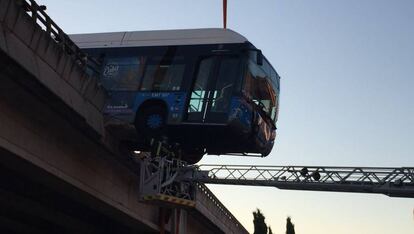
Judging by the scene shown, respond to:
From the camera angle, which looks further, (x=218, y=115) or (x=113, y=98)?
(x=113, y=98)

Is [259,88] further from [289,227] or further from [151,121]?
[289,227]

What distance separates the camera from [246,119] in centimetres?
1664

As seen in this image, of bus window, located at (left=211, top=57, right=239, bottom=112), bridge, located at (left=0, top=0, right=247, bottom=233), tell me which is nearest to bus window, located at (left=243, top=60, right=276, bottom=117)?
bus window, located at (left=211, top=57, right=239, bottom=112)

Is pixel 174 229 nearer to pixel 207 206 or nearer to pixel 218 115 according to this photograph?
pixel 207 206

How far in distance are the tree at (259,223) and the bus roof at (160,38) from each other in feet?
85.0

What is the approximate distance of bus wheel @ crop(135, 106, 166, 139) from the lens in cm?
1686

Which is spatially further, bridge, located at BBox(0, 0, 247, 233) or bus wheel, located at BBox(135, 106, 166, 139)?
bus wheel, located at BBox(135, 106, 166, 139)

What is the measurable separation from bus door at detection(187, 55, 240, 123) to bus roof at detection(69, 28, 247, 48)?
74 cm

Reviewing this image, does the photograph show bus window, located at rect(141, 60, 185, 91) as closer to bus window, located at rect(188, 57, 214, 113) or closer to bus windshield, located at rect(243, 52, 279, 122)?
bus window, located at rect(188, 57, 214, 113)

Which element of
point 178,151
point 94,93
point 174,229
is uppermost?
point 94,93

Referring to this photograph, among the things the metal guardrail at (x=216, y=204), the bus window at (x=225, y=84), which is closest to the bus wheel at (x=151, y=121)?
the bus window at (x=225, y=84)

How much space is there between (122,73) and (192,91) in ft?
8.75

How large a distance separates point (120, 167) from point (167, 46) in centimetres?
423

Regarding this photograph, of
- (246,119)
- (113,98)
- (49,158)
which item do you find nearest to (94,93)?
(113,98)
